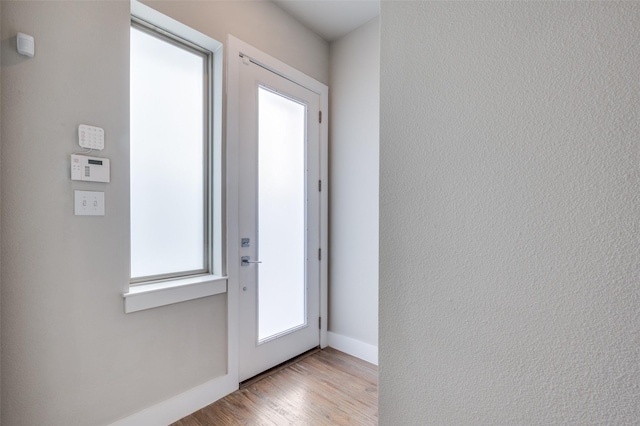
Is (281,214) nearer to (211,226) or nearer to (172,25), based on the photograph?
(211,226)

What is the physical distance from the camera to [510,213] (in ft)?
1.88

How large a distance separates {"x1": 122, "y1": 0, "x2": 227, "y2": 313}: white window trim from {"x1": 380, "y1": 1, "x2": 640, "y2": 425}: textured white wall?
1.36 metres

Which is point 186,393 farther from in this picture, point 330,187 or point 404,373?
point 330,187

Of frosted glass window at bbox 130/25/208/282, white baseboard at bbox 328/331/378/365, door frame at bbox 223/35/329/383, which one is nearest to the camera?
frosted glass window at bbox 130/25/208/282

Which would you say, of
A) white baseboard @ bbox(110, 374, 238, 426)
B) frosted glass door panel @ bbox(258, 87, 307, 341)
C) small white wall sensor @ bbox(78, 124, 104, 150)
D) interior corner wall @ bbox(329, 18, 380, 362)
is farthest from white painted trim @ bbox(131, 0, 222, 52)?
white baseboard @ bbox(110, 374, 238, 426)

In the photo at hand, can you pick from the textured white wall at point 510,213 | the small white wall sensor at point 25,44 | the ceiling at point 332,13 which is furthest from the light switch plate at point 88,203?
the ceiling at point 332,13

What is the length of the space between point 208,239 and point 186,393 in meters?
0.94

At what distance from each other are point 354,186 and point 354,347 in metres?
1.42

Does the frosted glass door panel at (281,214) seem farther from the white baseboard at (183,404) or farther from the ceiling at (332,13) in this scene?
the ceiling at (332,13)

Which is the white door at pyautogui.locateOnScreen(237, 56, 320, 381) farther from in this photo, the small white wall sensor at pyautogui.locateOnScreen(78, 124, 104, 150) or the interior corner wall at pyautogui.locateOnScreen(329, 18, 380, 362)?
the small white wall sensor at pyautogui.locateOnScreen(78, 124, 104, 150)

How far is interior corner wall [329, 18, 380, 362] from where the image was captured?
2406 millimetres

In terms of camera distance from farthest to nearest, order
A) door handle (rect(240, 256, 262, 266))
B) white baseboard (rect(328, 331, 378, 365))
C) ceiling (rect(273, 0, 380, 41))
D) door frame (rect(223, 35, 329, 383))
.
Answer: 1. white baseboard (rect(328, 331, 378, 365))
2. ceiling (rect(273, 0, 380, 41))
3. door handle (rect(240, 256, 262, 266))
4. door frame (rect(223, 35, 329, 383))

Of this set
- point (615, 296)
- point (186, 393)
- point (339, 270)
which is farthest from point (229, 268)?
point (615, 296)

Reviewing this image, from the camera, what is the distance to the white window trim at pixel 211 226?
5.11ft
